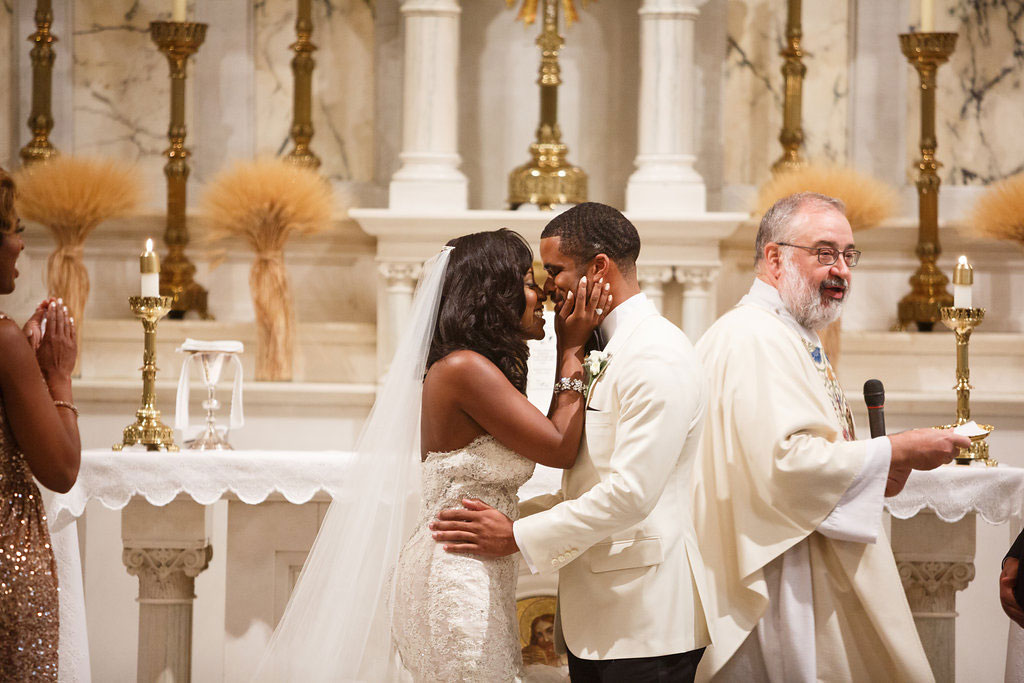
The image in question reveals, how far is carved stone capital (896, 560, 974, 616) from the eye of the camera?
4250 millimetres

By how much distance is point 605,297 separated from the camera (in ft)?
9.79

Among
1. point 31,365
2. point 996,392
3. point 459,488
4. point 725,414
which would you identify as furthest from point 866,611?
point 996,392

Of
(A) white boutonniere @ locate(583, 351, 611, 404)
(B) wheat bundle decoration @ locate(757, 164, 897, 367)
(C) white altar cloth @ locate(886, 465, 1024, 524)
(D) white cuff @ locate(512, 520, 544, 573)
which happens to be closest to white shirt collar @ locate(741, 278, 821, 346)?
(A) white boutonniere @ locate(583, 351, 611, 404)

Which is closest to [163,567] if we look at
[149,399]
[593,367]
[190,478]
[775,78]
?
[190,478]

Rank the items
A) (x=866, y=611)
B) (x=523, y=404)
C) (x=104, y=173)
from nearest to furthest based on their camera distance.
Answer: (x=523, y=404), (x=866, y=611), (x=104, y=173)

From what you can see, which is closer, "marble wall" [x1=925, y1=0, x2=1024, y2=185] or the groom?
the groom

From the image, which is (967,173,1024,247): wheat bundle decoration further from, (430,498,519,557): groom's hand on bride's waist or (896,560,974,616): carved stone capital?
(430,498,519,557): groom's hand on bride's waist

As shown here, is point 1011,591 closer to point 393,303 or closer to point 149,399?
point 149,399

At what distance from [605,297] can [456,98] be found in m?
3.74

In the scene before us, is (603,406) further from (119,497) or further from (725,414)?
(119,497)

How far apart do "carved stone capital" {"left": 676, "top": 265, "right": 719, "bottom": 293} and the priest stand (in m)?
2.66

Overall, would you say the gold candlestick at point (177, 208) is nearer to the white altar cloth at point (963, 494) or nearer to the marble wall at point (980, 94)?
the white altar cloth at point (963, 494)

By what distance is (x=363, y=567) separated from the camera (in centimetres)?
332

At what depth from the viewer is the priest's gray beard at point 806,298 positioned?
3.49 m
